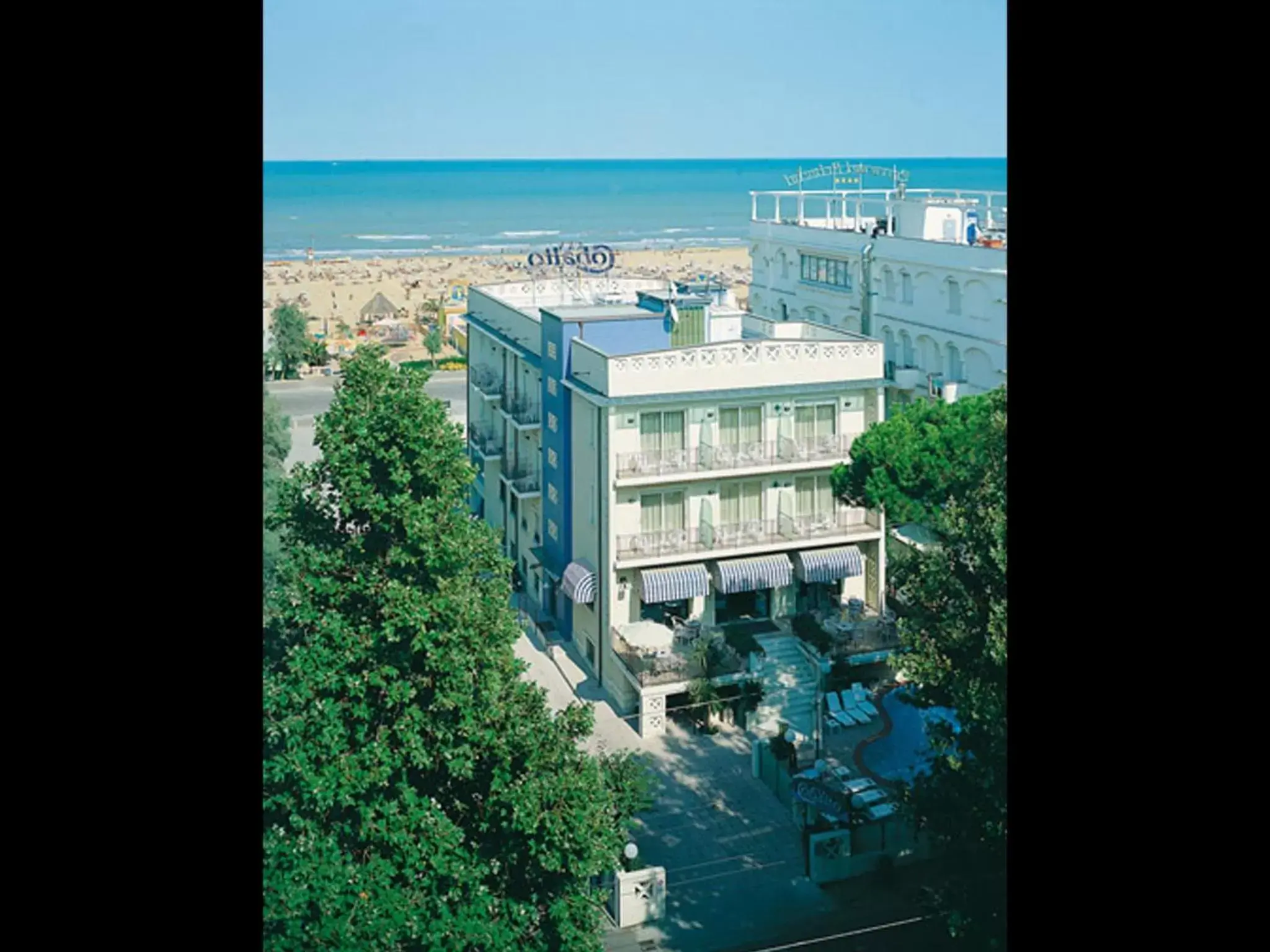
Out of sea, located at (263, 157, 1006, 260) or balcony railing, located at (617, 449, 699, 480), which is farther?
sea, located at (263, 157, 1006, 260)

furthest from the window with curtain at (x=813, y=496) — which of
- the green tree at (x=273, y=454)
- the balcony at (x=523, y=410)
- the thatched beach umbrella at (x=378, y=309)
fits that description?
the green tree at (x=273, y=454)

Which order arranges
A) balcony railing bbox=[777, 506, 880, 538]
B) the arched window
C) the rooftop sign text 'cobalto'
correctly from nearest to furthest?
balcony railing bbox=[777, 506, 880, 538], the arched window, the rooftop sign text 'cobalto'

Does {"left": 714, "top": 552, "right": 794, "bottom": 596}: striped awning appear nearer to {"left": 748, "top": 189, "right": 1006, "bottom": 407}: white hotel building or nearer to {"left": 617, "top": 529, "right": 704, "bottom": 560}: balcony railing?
{"left": 617, "top": 529, "right": 704, "bottom": 560}: balcony railing

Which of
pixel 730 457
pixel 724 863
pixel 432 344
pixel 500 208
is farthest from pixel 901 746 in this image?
pixel 500 208

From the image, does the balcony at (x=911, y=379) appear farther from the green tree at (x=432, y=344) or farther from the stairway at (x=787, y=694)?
the green tree at (x=432, y=344)

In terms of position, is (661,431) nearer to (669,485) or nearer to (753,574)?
(669,485)

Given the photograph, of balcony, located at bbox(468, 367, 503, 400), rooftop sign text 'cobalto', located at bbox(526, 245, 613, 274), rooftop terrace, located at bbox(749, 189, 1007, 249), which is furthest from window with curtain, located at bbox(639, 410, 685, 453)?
rooftop terrace, located at bbox(749, 189, 1007, 249)
